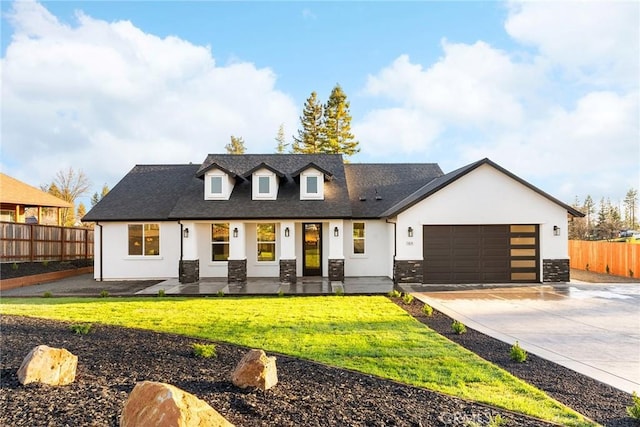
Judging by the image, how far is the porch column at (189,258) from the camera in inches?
640

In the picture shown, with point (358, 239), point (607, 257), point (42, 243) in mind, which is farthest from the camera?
point (42, 243)

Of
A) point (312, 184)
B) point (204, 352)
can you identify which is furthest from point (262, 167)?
point (204, 352)

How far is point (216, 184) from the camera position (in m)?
17.8

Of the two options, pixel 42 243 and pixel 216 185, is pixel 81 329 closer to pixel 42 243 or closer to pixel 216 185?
pixel 216 185

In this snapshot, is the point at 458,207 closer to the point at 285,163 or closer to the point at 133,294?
the point at 285,163

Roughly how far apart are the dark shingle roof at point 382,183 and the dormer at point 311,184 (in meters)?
1.85

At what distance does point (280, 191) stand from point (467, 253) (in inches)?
350

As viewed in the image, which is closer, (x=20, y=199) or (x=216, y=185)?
(x=216, y=185)

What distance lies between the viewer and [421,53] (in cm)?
1513

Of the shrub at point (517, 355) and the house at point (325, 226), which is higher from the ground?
the house at point (325, 226)

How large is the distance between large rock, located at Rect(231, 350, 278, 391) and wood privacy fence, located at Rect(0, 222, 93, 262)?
758 inches

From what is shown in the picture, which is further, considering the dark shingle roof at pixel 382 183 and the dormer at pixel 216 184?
the dark shingle roof at pixel 382 183

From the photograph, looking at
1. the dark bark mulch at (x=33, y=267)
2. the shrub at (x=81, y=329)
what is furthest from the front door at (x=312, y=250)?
the dark bark mulch at (x=33, y=267)

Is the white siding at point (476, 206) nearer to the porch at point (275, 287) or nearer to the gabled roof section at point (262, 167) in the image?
the porch at point (275, 287)
